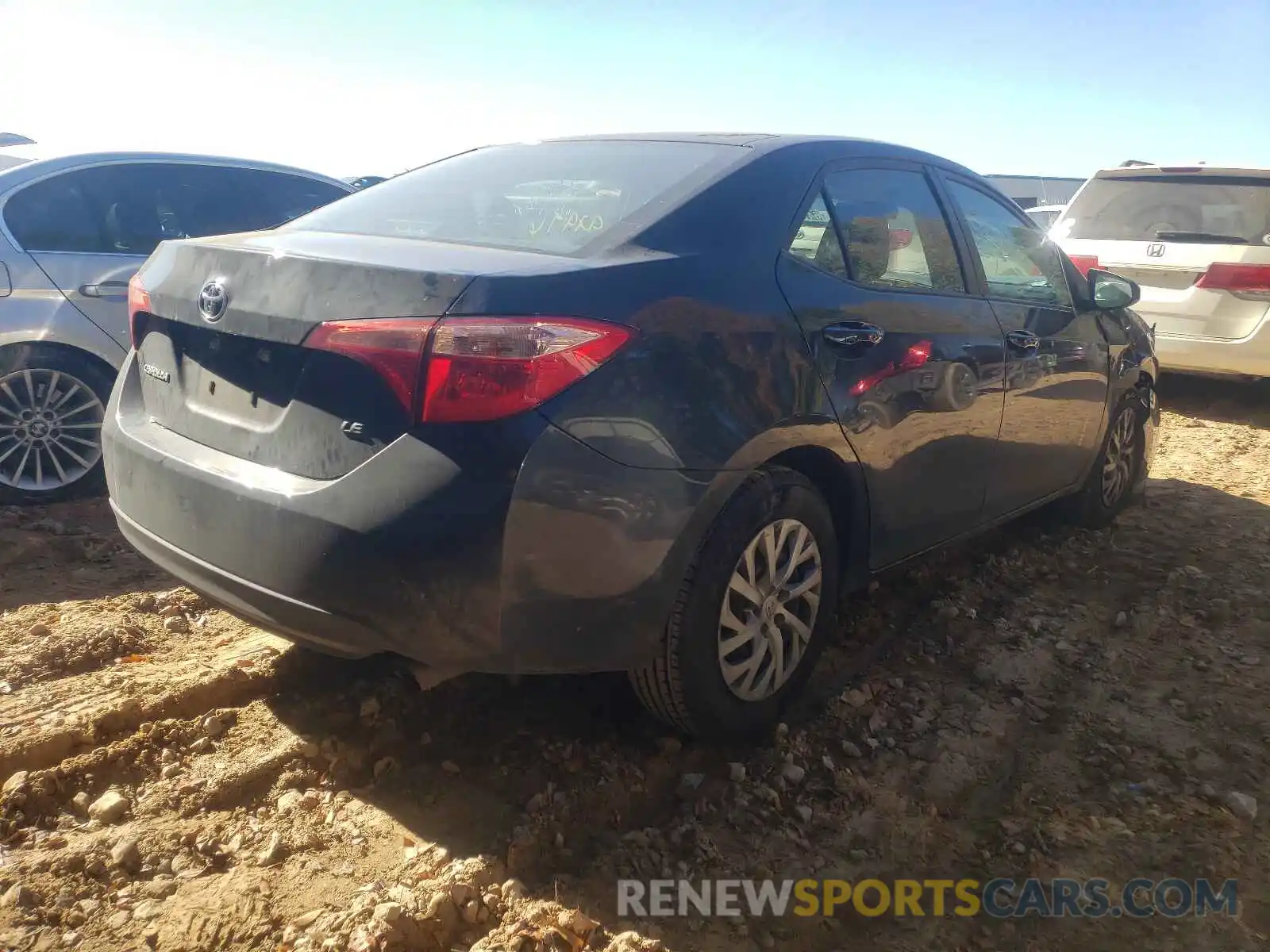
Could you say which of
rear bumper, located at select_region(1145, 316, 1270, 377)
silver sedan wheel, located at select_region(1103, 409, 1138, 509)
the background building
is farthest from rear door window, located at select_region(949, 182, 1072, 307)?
the background building

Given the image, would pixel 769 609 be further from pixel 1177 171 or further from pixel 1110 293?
pixel 1177 171

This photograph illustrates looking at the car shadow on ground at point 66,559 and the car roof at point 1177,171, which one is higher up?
the car roof at point 1177,171

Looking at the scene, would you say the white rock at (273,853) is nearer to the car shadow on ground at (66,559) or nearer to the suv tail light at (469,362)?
the suv tail light at (469,362)

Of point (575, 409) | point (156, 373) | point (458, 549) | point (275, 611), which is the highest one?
point (575, 409)

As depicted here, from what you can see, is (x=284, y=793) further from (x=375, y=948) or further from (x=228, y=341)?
(x=228, y=341)

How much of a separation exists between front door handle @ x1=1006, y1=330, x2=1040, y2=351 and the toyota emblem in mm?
2621

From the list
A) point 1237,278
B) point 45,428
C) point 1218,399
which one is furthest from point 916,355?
point 1218,399

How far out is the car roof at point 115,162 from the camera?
477cm

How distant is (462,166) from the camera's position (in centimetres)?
328

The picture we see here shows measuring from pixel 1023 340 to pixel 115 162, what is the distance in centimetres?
442

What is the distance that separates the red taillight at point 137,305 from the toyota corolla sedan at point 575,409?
0.04 feet

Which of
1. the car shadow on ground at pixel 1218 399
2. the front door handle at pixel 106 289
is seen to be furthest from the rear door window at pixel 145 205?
the car shadow on ground at pixel 1218 399

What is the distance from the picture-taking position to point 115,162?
5.07 meters

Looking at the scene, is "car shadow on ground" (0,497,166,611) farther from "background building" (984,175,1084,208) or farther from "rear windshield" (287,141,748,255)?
"background building" (984,175,1084,208)
